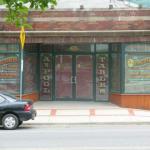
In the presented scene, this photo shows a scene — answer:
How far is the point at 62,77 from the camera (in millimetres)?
26781

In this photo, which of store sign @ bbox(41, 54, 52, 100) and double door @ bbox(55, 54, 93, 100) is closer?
double door @ bbox(55, 54, 93, 100)

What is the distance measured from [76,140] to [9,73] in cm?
1113

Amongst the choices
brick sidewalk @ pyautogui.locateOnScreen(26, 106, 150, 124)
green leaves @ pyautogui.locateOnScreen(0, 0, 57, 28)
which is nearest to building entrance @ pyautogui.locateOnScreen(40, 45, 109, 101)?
brick sidewalk @ pyautogui.locateOnScreen(26, 106, 150, 124)

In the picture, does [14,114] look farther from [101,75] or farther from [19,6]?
[19,6]

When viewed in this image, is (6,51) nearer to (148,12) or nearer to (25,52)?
(25,52)

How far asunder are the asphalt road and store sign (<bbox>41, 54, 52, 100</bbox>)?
9253mm

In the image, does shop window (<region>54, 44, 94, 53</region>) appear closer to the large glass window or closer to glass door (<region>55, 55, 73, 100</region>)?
glass door (<region>55, 55, 73, 100</region>)

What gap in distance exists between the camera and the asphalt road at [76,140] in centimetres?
1229

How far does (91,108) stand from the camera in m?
24.1

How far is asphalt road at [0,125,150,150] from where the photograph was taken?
12289mm

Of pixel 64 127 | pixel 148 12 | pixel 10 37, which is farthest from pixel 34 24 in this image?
pixel 64 127

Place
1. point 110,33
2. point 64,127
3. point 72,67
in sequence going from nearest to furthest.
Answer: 1. point 64,127
2. point 110,33
3. point 72,67

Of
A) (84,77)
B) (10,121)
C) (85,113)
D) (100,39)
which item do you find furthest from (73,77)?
(10,121)

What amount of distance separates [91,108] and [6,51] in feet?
15.1
